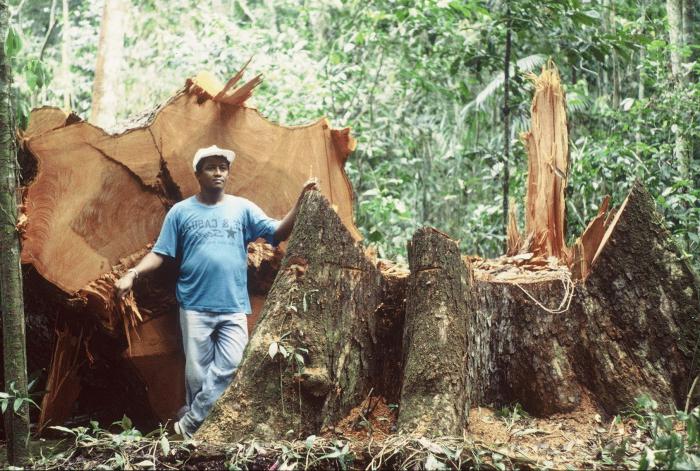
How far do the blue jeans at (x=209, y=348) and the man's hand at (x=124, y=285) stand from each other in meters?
0.41

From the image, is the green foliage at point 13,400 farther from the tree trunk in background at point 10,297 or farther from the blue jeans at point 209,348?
the blue jeans at point 209,348

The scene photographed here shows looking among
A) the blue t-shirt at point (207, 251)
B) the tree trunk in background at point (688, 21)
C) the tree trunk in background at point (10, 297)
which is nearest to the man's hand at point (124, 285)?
the blue t-shirt at point (207, 251)

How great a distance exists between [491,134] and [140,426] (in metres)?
7.17

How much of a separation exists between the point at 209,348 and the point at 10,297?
1523 millimetres

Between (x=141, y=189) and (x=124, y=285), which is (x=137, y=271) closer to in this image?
(x=124, y=285)

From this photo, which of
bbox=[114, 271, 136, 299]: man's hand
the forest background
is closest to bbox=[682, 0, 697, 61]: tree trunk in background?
the forest background

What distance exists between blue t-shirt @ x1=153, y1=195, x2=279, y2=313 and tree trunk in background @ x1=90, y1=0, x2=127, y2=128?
429cm

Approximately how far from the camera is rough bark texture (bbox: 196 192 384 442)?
3385 millimetres

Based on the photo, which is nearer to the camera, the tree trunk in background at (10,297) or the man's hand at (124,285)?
the tree trunk in background at (10,297)

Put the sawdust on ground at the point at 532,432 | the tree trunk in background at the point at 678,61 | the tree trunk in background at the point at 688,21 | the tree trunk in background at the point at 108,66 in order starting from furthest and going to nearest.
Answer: the tree trunk in background at the point at 108,66, the tree trunk in background at the point at 688,21, the tree trunk in background at the point at 678,61, the sawdust on ground at the point at 532,432

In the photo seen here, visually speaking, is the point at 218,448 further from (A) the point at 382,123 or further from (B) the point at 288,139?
(A) the point at 382,123

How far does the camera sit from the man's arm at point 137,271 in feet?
13.7

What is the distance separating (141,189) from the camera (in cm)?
476

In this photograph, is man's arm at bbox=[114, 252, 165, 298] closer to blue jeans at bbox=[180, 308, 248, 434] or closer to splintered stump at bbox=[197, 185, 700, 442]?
blue jeans at bbox=[180, 308, 248, 434]
